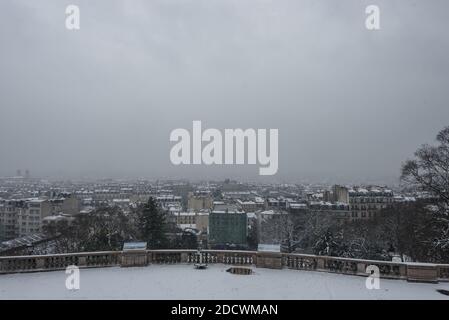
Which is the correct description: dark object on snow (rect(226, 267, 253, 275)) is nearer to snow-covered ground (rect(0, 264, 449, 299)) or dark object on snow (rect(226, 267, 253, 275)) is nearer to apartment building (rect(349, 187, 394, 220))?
snow-covered ground (rect(0, 264, 449, 299))

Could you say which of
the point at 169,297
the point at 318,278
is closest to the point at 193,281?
the point at 169,297

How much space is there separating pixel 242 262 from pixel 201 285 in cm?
297

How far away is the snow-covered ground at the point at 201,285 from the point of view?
9.44 meters

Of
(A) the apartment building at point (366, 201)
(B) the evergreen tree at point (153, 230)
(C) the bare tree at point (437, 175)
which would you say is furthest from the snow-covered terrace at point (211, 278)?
(A) the apartment building at point (366, 201)

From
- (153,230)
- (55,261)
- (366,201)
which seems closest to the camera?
(55,261)

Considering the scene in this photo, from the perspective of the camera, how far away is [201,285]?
1036 centimetres

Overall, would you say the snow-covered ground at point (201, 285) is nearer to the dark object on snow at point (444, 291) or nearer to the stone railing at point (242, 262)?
the dark object on snow at point (444, 291)

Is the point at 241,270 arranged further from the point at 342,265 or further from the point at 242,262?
the point at 342,265

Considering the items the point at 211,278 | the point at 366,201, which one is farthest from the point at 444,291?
the point at 366,201

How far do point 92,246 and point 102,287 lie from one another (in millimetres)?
21995

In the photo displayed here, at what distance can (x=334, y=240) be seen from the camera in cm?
3125

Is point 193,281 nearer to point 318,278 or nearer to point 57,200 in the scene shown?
point 318,278

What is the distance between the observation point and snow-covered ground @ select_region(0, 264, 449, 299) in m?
9.44

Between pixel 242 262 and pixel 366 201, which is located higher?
pixel 242 262
